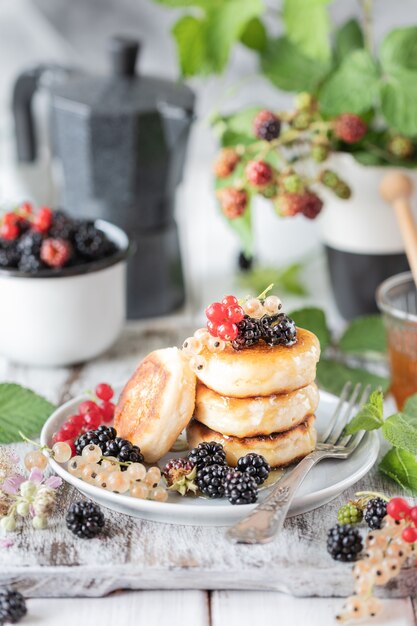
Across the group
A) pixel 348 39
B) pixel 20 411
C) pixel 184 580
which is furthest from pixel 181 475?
pixel 348 39

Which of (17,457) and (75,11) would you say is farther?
(75,11)

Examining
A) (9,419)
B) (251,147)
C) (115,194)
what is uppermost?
(251,147)

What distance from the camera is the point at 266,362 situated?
124cm

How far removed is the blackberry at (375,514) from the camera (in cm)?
119

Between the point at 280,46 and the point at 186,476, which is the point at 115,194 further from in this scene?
the point at 186,476

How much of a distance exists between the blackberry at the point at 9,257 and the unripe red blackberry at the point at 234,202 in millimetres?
379

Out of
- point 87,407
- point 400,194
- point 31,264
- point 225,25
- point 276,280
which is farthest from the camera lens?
point 276,280

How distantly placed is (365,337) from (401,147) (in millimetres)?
362

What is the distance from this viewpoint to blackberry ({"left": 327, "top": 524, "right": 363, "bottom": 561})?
1.12m

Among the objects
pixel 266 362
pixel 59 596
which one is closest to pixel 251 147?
pixel 266 362

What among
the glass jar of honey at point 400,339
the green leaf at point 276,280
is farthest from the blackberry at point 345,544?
the green leaf at point 276,280

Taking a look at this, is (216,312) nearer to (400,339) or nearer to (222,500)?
(222,500)

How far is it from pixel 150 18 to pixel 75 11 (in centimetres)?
20

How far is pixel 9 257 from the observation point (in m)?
1.72
